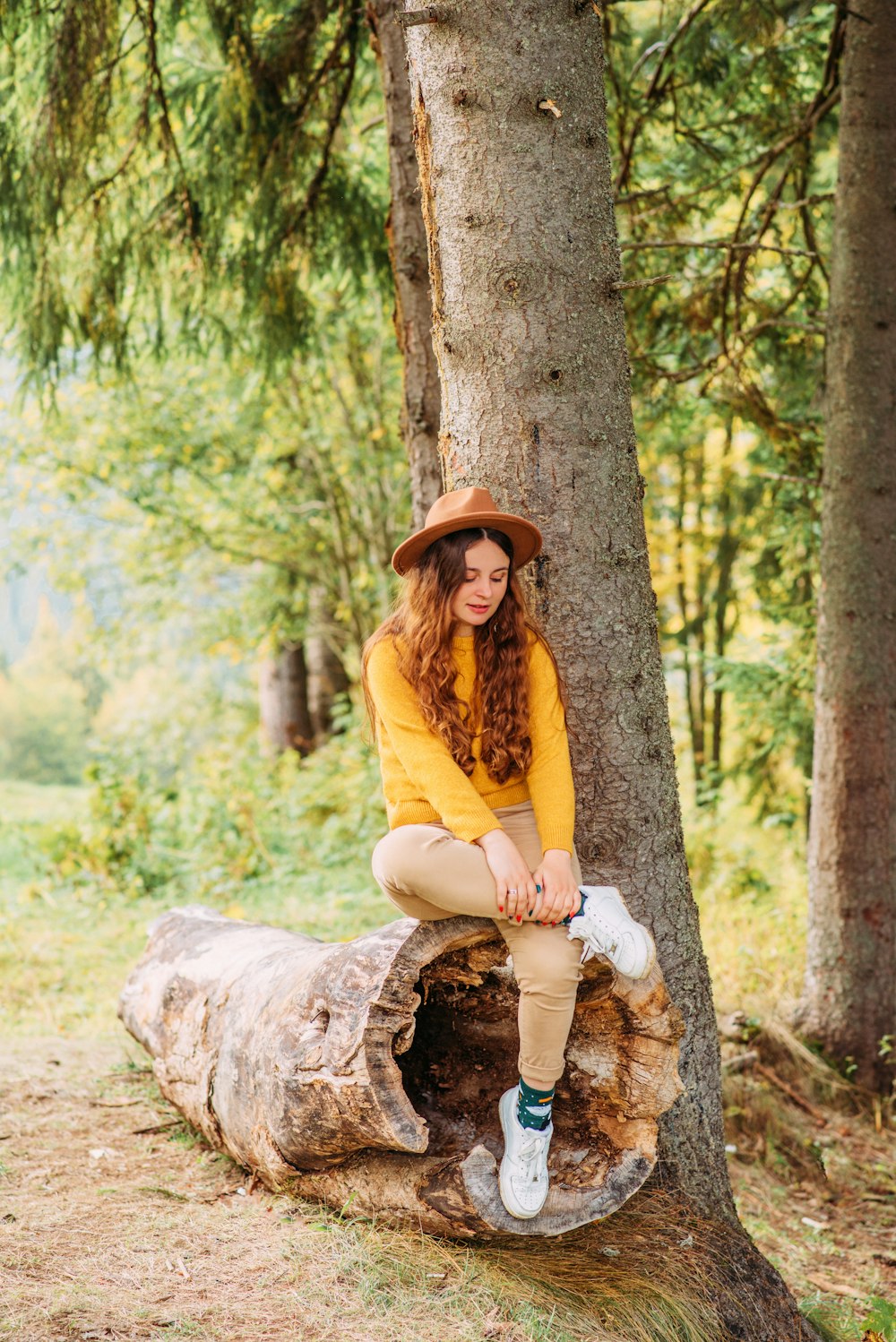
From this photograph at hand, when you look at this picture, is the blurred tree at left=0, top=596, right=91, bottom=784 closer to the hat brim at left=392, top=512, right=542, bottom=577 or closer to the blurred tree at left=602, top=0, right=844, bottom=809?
the blurred tree at left=602, top=0, right=844, bottom=809

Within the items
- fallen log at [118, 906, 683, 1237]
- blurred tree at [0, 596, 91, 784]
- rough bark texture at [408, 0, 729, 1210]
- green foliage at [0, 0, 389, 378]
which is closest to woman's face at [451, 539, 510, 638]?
rough bark texture at [408, 0, 729, 1210]

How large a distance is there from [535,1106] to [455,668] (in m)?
1.20

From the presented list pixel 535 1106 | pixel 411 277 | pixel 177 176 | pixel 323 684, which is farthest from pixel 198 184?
pixel 323 684

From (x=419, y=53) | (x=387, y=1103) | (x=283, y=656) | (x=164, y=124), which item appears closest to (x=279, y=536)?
(x=283, y=656)

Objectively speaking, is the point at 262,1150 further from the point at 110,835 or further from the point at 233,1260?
the point at 110,835

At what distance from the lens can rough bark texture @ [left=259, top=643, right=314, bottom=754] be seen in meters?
12.6

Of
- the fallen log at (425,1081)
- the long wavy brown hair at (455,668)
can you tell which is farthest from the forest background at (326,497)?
the long wavy brown hair at (455,668)

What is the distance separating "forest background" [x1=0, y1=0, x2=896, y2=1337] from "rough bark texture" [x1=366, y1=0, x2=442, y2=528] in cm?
67

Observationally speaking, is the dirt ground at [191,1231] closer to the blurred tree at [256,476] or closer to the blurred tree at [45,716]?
the blurred tree at [256,476]

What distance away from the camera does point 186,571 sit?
11836 mm

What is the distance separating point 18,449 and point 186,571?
214cm

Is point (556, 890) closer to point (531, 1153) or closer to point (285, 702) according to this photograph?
point (531, 1153)

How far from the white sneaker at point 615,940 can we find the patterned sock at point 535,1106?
370 mm

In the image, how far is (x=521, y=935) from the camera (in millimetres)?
2777
